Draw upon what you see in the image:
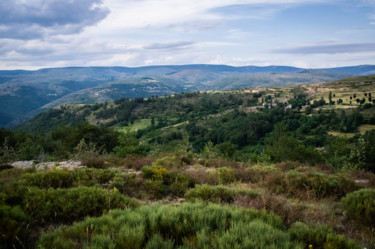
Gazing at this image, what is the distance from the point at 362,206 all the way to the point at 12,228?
313 inches

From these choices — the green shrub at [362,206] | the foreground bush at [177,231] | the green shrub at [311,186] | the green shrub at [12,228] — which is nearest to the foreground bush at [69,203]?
the green shrub at [12,228]

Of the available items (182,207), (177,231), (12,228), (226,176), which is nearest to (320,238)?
(177,231)

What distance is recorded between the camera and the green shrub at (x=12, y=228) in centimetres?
373

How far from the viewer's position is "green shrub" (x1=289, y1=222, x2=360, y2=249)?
3.67m

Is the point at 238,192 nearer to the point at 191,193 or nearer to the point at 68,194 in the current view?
the point at 191,193

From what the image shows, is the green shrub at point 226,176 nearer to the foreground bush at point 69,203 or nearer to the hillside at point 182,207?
the hillside at point 182,207

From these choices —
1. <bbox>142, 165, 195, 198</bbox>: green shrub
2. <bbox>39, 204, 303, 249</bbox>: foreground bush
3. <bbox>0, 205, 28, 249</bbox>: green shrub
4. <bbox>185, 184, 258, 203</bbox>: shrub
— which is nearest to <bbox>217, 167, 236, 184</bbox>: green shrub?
<bbox>142, 165, 195, 198</bbox>: green shrub

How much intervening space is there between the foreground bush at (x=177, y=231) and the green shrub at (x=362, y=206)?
279 cm

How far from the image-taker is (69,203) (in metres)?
5.33

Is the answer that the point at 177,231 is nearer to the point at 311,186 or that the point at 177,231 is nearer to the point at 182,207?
the point at 182,207

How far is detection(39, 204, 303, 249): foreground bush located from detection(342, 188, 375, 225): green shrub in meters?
2.79

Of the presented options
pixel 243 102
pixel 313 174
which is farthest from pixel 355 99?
pixel 313 174

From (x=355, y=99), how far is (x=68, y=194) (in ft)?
567

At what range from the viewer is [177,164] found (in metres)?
11.6
